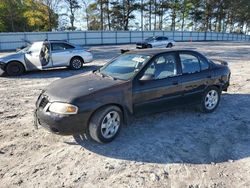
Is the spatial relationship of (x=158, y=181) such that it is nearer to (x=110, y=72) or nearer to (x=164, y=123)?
(x=164, y=123)

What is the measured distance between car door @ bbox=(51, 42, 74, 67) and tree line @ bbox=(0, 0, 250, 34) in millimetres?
31524

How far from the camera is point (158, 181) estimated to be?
350 cm

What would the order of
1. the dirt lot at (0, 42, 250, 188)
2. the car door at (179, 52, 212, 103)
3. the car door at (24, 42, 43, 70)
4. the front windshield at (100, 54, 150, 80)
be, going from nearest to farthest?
the dirt lot at (0, 42, 250, 188)
the front windshield at (100, 54, 150, 80)
the car door at (179, 52, 212, 103)
the car door at (24, 42, 43, 70)

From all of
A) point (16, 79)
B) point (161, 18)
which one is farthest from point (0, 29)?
point (16, 79)

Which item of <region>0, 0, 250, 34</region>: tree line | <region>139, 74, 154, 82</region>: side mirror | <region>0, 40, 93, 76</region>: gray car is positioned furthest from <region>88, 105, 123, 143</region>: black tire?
<region>0, 0, 250, 34</region>: tree line

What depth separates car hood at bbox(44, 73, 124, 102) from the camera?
4277mm

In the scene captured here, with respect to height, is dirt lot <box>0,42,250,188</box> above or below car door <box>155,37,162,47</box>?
below

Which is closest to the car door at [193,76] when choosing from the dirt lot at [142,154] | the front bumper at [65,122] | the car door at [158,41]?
the dirt lot at [142,154]

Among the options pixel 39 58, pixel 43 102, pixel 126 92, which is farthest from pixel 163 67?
pixel 39 58

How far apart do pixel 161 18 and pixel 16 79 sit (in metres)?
50.5

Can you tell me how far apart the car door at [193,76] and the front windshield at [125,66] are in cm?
94

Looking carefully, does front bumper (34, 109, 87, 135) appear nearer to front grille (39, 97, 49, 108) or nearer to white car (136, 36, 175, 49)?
front grille (39, 97, 49, 108)

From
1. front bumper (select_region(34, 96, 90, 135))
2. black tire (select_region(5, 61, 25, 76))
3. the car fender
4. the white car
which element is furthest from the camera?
the white car

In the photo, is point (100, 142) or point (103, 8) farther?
point (103, 8)
